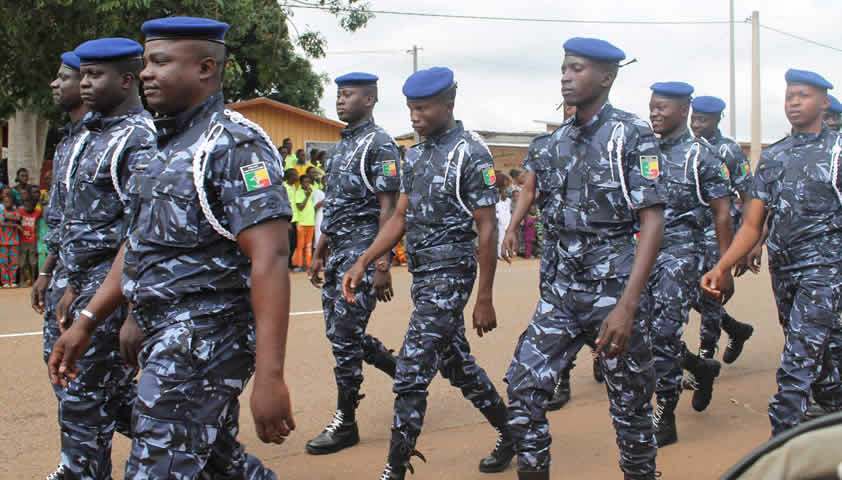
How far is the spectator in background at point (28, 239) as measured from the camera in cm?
1309

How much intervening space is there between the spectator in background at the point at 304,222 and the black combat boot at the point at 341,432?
1022 cm

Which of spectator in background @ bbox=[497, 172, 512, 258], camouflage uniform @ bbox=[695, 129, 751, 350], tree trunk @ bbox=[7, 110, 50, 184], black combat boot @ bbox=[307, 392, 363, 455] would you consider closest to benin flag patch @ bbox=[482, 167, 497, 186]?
black combat boot @ bbox=[307, 392, 363, 455]

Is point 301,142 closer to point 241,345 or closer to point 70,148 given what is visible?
point 70,148

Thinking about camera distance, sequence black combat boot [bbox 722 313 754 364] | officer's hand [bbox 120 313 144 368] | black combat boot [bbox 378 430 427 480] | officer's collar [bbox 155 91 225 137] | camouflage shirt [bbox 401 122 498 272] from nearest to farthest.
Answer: officer's collar [bbox 155 91 225 137] → officer's hand [bbox 120 313 144 368] → black combat boot [bbox 378 430 427 480] → camouflage shirt [bbox 401 122 498 272] → black combat boot [bbox 722 313 754 364]

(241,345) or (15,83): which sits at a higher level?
(241,345)

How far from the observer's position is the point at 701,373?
20.7 ft

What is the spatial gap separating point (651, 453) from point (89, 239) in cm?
278

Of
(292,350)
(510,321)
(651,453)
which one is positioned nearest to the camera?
(651,453)

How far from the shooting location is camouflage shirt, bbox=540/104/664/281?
416 cm

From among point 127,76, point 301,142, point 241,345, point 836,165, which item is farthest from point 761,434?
point 301,142

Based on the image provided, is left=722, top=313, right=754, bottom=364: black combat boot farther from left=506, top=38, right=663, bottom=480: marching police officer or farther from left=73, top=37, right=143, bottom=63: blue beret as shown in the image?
left=73, top=37, right=143, bottom=63: blue beret

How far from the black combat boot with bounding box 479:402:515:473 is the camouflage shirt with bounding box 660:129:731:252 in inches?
67.6

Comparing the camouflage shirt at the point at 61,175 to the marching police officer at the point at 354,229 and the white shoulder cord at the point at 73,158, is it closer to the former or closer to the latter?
the white shoulder cord at the point at 73,158

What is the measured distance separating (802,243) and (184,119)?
139 inches
